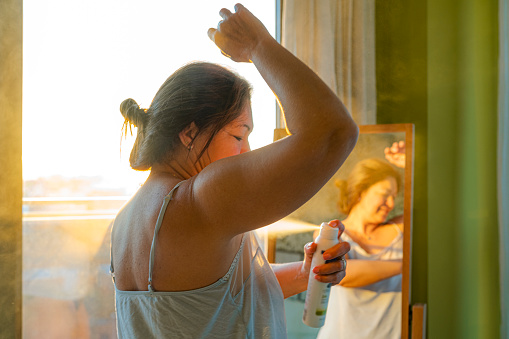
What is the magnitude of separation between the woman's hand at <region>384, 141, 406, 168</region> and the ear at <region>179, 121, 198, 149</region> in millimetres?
981

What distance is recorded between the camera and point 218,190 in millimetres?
620

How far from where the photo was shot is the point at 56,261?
159 centimetres

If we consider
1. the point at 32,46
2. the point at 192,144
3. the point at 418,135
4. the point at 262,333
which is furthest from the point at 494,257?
the point at 32,46

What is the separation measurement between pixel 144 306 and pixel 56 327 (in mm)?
1025

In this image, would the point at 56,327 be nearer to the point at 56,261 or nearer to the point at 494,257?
the point at 56,261

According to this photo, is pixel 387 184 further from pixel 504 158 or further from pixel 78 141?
pixel 78 141

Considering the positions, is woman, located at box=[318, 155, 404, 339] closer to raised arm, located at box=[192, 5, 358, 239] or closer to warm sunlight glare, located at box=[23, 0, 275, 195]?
warm sunlight glare, located at box=[23, 0, 275, 195]

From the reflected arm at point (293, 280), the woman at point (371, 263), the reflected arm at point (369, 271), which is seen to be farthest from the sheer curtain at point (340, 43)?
the reflected arm at point (293, 280)

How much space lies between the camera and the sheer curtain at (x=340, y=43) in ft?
6.04

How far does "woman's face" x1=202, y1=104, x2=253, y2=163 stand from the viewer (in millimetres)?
808

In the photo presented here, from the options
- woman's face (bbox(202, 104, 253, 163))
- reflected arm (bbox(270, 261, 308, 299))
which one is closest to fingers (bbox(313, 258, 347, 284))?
reflected arm (bbox(270, 261, 308, 299))

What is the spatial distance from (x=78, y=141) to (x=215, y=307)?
1.13m

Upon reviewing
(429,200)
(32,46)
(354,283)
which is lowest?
(354,283)

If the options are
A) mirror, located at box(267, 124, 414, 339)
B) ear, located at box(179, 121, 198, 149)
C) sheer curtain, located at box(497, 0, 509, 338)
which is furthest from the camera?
mirror, located at box(267, 124, 414, 339)
